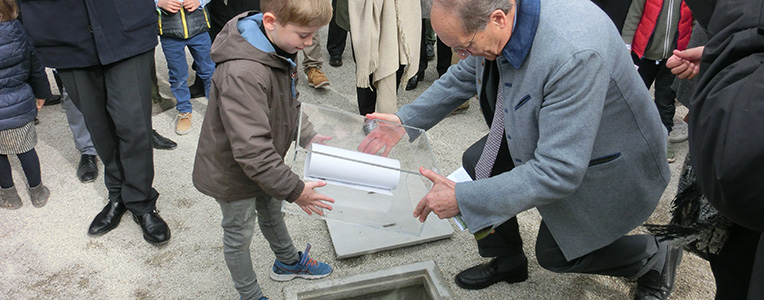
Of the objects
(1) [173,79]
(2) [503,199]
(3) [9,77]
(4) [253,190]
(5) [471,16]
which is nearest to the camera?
(5) [471,16]

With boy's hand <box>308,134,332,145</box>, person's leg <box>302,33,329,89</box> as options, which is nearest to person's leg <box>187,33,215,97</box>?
person's leg <box>302,33,329,89</box>

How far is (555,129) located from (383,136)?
0.77 m

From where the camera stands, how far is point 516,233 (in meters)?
2.67

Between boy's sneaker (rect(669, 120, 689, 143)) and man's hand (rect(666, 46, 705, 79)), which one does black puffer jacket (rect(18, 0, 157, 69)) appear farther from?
boy's sneaker (rect(669, 120, 689, 143))

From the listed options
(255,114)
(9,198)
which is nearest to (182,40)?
(9,198)

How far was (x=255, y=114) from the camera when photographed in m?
1.88

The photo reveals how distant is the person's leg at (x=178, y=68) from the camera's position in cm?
399

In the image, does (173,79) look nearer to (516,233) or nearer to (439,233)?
(439,233)

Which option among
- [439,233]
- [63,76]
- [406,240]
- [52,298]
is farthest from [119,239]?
[439,233]

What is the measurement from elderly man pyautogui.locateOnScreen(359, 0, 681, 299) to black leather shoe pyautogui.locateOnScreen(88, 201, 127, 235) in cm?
181

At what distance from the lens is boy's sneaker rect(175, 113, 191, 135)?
13.4 ft

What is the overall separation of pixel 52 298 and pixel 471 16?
2460 millimetres

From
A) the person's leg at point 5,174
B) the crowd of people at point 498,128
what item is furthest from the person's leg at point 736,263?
the person's leg at point 5,174

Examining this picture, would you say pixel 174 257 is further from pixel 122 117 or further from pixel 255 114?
pixel 255 114
